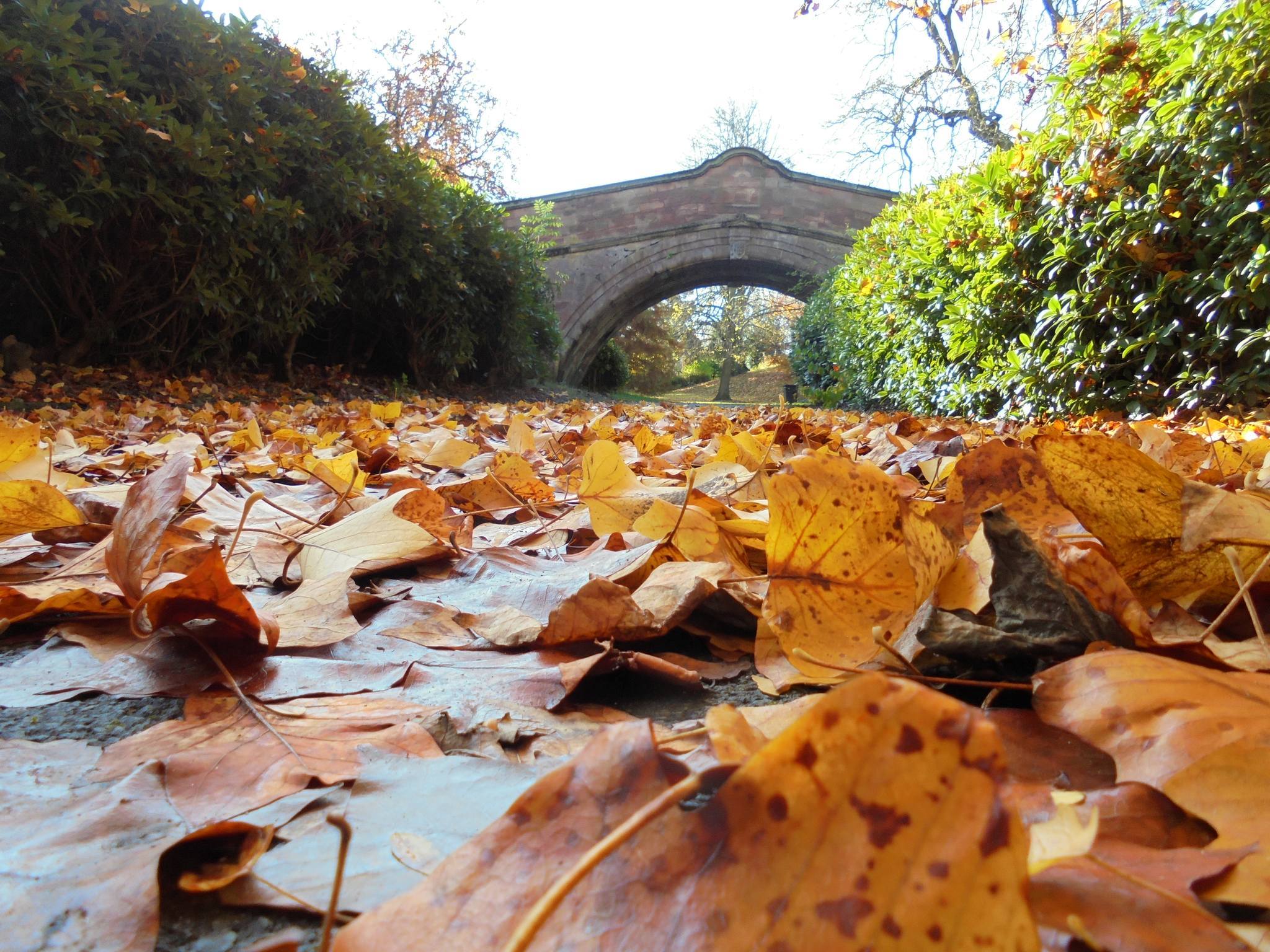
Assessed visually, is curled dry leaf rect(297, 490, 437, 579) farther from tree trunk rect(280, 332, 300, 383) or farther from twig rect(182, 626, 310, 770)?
tree trunk rect(280, 332, 300, 383)

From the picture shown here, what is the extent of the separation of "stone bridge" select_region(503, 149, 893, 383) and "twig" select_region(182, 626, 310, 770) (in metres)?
16.7

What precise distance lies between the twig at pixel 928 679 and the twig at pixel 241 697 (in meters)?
0.39

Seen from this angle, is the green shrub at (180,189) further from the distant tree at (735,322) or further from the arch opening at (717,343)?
the distant tree at (735,322)

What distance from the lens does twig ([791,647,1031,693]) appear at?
579 mm

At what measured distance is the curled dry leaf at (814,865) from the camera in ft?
0.83

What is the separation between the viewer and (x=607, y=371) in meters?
22.2

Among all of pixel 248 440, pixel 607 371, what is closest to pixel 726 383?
pixel 607 371

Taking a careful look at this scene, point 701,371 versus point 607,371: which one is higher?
point 701,371

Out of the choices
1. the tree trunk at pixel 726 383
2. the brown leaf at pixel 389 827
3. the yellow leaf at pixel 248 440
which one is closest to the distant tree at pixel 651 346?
the tree trunk at pixel 726 383

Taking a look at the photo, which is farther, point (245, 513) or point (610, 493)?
point (610, 493)

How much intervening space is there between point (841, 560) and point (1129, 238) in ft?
13.8

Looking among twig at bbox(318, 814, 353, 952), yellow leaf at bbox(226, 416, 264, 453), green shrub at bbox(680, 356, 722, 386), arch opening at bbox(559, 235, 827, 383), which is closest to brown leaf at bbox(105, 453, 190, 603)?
twig at bbox(318, 814, 353, 952)

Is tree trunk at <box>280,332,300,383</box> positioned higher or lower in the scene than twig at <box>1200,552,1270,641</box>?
higher

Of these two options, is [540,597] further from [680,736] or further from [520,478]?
[520,478]
